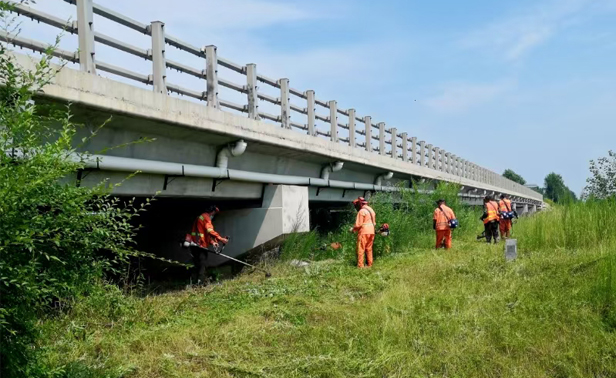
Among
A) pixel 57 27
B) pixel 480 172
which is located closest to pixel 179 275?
pixel 57 27

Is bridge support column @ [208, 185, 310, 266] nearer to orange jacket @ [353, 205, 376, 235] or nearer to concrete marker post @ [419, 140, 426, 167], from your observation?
orange jacket @ [353, 205, 376, 235]

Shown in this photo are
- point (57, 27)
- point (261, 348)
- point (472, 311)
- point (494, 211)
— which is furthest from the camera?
point (494, 211)

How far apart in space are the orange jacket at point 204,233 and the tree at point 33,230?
7143 millimetres

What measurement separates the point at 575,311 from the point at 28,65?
6.88m

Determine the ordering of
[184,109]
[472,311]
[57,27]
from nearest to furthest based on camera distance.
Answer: [472,311] → [57,27] → [184,109]

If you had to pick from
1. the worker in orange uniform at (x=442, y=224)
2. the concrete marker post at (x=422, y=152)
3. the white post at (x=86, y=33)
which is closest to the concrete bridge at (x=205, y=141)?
the white post at (x=86, y=33)

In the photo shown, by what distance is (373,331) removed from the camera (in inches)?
251

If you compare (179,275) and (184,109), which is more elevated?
(184,109)

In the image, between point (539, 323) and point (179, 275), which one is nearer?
point (539, 323)

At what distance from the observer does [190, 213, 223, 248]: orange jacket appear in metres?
11.9

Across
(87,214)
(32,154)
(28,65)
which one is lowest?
(87,214)

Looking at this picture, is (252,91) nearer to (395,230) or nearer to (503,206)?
(395,230)

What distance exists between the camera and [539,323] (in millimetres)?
6336

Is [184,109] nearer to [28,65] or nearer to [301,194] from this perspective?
[28,65]
